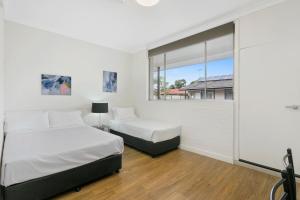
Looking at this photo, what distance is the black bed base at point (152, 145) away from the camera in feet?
10.1

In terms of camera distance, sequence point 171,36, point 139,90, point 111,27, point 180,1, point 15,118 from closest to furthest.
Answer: point 180,1
point 15,118
point 111,27
point 171,36
point 139,90

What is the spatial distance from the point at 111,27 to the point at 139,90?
2047 mm

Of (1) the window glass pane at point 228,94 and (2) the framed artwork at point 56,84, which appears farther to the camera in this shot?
(2) the framed artwork at point 56,84

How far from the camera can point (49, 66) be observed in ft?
11.3


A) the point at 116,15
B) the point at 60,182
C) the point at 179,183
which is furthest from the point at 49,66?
the point at 179,183

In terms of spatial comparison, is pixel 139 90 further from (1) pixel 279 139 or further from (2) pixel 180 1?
(1) pixel 279 139

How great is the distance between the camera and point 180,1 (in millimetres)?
2418

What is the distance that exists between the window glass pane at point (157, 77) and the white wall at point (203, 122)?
1.09 ft

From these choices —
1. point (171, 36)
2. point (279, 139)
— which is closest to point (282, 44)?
point (279, 139)

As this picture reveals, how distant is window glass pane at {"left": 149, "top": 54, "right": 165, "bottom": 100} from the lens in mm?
4457

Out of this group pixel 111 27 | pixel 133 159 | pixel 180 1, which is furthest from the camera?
pixel 111 27

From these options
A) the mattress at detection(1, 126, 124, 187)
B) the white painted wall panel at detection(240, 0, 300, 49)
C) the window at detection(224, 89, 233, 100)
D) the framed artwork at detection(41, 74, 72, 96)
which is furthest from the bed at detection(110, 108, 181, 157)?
the white painted wall panel at detection(240, 0, 300, 49)

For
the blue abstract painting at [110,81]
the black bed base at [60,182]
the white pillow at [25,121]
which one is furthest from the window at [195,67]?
the white pillow at [25,121]

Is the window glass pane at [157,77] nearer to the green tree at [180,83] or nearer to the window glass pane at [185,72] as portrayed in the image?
the window glass pane at [185,72]
